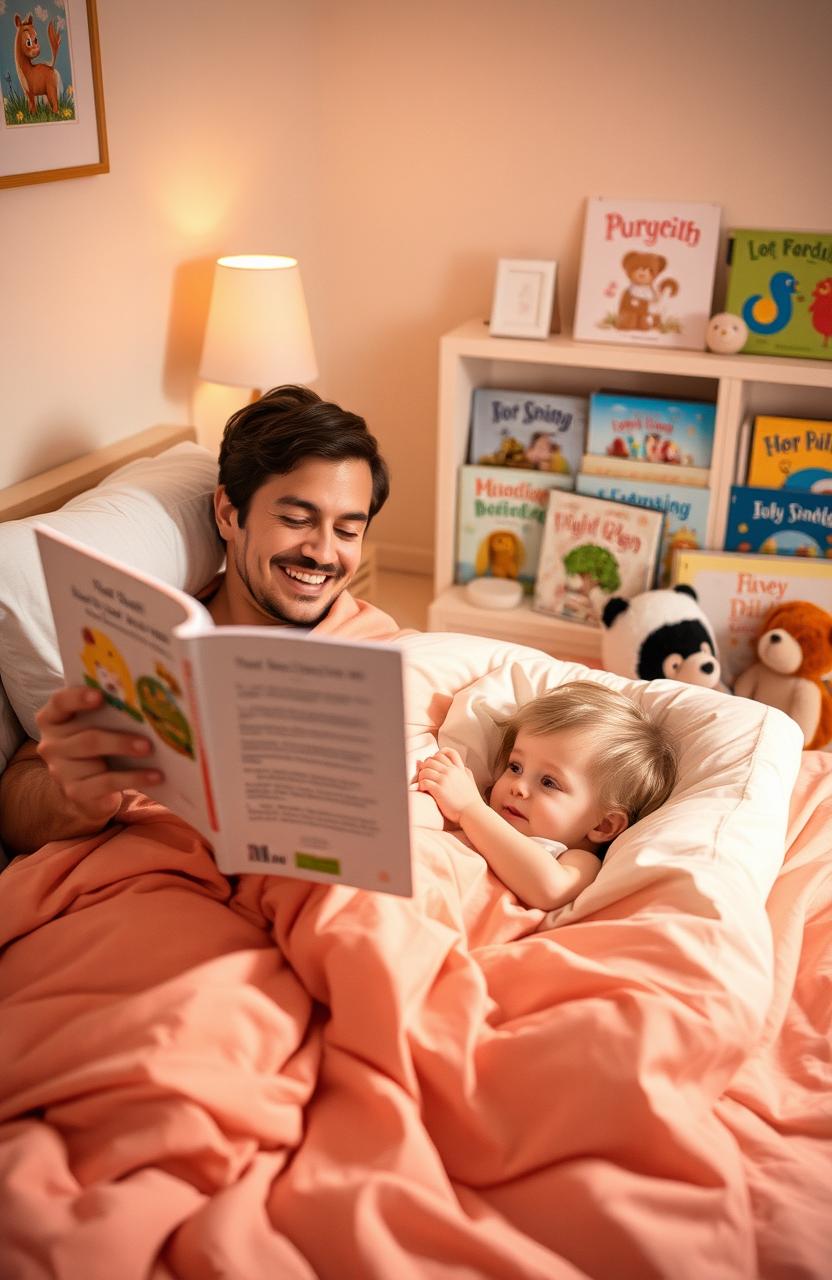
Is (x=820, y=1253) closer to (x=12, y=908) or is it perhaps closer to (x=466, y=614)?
(x=12, y=908)

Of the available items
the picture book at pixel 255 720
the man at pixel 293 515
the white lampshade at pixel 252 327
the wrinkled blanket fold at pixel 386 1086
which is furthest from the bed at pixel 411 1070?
the white lampshade at pixel 252 327

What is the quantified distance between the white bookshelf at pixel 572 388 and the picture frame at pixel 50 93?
0.93 meters

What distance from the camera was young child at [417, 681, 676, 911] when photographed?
145cm

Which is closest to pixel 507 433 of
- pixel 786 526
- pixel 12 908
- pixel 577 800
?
pixel 786 526

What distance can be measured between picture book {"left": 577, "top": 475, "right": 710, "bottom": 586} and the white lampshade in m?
0.81

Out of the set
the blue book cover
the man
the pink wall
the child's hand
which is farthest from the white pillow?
the blue book cover

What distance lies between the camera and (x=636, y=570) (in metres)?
2.66

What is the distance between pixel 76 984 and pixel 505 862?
510 millimetres

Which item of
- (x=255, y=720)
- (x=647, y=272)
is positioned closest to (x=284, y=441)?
(x=255, y=720)

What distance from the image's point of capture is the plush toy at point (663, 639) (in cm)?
240

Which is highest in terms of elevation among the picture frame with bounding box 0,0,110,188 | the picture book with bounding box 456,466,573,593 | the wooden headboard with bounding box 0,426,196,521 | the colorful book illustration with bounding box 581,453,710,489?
the picture frame with bounding box 0,0,110,188

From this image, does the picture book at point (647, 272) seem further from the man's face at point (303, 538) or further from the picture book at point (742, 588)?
the man's face at point (303, 538)

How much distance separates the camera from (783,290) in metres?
2.49

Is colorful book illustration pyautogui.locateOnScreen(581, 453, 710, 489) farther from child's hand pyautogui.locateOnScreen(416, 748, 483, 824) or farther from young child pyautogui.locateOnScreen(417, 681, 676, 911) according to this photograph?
child's hand pyautogui.locateOnScreen(416, 748, 483, 824)
